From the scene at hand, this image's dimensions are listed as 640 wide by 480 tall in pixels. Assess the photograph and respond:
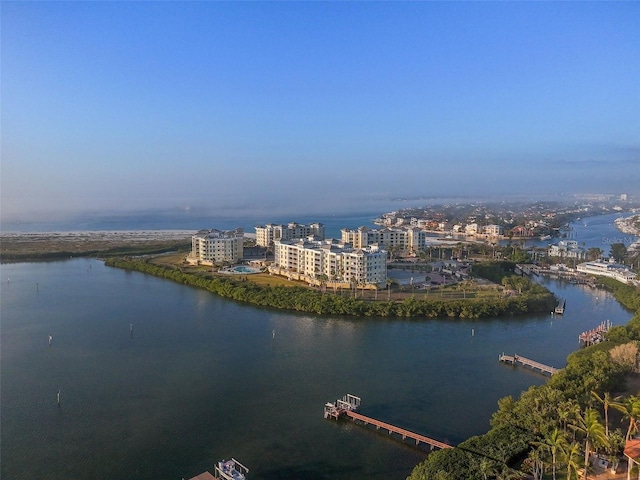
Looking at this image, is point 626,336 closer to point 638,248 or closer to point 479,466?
point 479,466

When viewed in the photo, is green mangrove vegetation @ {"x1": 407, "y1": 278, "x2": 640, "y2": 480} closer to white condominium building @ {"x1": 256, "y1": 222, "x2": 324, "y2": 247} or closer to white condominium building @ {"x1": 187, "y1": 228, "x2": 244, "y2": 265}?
white condominium building @ {"x1": 187, "y1": 228, "x2": 244, "y2": 265}

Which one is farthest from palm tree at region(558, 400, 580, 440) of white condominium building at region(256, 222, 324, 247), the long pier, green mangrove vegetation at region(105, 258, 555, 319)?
white condominium building at region(256, 222, 324, 247)

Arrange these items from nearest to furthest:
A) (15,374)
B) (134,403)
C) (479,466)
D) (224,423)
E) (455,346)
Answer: (479,466), (224,423), (134,403), (15,374), (455,346)

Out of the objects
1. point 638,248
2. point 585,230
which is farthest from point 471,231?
point 638,248

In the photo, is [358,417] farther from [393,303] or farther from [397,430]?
[393,303]

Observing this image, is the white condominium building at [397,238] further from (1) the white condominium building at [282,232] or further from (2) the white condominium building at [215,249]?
(2) the white condominium building at [215,249]

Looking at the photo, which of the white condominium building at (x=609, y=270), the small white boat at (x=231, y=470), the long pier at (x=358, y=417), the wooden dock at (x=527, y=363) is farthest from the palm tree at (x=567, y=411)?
the white condominium building at (x=609, y=270)
